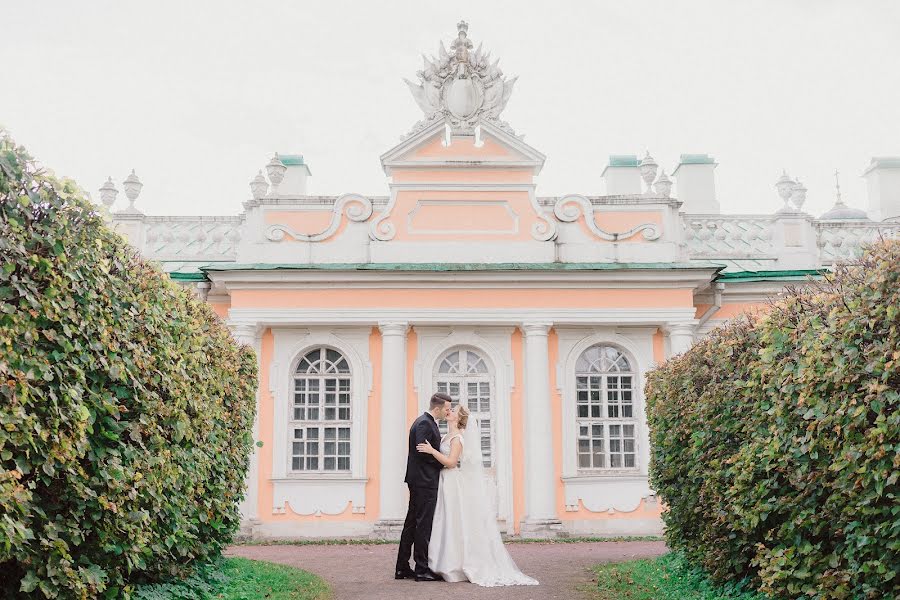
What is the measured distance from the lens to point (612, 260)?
16047 millimetres

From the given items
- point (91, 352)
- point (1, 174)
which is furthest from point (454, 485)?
point (1, 174)

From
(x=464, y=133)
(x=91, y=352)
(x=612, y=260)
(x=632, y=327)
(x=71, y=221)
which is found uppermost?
(x=464, y=133)

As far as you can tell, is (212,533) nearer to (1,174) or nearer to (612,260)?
(1,174)

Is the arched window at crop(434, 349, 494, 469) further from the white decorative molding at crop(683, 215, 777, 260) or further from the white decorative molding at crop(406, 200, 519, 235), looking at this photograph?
the white decorative molding at crop(683, 215, 777, 260)

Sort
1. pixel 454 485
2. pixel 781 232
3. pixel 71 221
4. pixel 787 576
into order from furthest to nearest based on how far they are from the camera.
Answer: pixel 781 232, pixel 454 485, pixel 787 576, pixel 71 221

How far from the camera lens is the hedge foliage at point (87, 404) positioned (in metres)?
4.40

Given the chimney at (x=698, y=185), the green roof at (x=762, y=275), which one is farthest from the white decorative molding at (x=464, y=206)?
the chimney at (x=698, y=185)

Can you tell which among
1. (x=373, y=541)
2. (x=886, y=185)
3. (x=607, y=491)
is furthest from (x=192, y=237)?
(x=886, y=185)

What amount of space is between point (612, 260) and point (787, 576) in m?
10.9

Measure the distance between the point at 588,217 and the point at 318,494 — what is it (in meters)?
7.00

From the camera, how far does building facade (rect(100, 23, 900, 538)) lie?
50.8 ft

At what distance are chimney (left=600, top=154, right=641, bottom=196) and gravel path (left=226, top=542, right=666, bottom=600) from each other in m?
9.24

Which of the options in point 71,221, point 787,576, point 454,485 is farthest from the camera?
point 454,485

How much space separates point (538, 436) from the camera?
1543 cm
